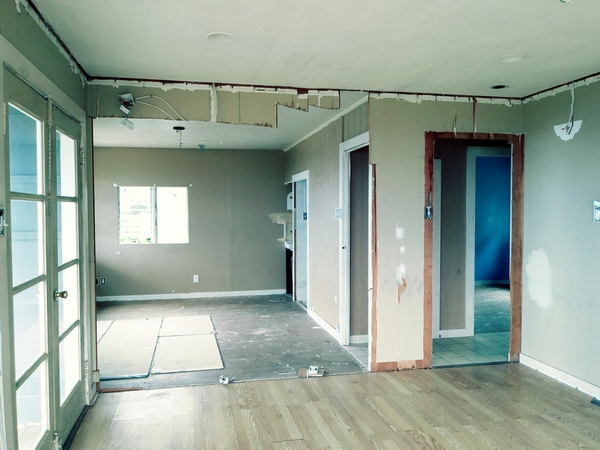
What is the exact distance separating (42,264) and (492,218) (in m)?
8.51

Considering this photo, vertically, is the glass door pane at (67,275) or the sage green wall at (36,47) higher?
the sage green wall at (36,47)

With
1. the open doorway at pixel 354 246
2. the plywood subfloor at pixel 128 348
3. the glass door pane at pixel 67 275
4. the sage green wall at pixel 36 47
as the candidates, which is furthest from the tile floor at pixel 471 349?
the sage green wall at pixel 36 47

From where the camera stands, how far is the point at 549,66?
3340mm

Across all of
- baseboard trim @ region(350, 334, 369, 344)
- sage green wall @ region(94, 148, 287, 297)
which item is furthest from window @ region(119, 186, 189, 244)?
baseboard trim @ region(350, 334, 369, 344)

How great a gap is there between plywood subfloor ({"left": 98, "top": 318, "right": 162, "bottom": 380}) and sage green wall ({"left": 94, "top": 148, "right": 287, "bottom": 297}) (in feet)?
5.09

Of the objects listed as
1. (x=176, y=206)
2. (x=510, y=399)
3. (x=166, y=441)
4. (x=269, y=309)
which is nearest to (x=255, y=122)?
(x=166, y=441)

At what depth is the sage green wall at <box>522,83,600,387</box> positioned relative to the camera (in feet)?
11.9

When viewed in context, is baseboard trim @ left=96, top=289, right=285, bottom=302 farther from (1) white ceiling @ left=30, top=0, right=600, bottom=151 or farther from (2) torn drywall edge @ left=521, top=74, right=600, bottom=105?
(2) torn drywall edge @ left=521, top=74, right=600, bottom=105

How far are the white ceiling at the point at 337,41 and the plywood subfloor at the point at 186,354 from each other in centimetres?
248

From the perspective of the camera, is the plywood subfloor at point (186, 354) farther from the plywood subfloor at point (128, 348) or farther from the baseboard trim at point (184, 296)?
the baseboard trim at point (184, 296)

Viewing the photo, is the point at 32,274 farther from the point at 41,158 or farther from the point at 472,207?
the point at 472,207

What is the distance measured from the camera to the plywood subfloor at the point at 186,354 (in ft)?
14.2

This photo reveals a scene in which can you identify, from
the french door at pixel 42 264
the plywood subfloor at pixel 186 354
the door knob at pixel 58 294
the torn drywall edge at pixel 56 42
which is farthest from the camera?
the plywood subfloor at pixel 186 354

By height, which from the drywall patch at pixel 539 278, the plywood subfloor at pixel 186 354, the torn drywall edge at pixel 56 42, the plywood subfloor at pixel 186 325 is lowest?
the plywood subfloor at pixel 186 354
